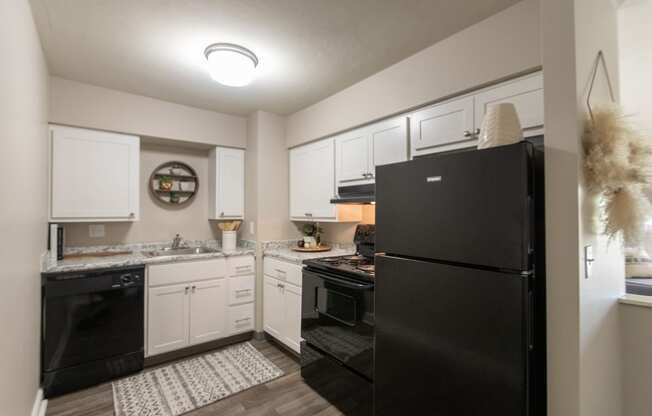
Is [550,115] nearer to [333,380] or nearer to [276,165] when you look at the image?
[333,380]

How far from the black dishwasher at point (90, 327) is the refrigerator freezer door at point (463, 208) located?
2.19m

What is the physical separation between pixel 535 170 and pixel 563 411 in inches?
37.1

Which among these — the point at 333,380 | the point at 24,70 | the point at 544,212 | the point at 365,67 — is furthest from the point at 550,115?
the point at 24,70

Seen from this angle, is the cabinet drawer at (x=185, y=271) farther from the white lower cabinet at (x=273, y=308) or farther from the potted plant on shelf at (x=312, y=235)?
the potted plant on shelf at (x=312, y=235)

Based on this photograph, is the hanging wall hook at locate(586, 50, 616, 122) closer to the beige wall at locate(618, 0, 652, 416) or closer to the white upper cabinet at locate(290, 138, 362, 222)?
the beige wall at locate(618, 0, 652, 416)

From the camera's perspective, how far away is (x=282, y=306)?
9.43 ft

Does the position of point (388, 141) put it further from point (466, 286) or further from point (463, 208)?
point (466, 286)

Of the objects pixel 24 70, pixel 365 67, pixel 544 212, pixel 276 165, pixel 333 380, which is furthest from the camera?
pixel 276 165

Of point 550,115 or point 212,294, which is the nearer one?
point 550,115

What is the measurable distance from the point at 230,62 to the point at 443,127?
4.97 feet

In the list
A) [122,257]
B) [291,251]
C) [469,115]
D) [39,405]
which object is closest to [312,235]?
[291,251]

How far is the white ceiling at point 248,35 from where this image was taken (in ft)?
5.48

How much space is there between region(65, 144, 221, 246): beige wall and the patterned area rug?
53.9 inches

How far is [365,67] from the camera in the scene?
2.35 m
